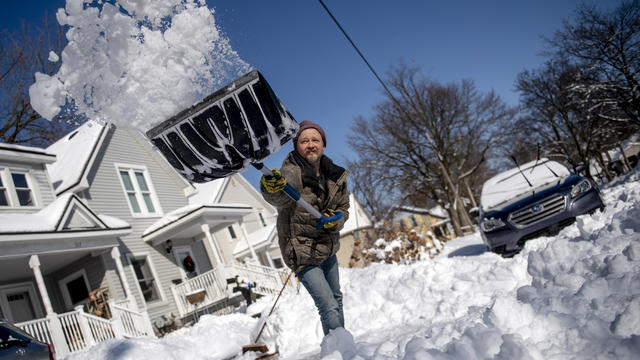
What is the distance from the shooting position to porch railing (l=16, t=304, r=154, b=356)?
869cm

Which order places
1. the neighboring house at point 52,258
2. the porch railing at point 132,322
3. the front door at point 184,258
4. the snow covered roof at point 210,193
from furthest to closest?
1. the snow covered roof at point 210,193
2. the front door at point 184,258
3. the porch railing at point 132,322
4. the neighboring house at point 52,258

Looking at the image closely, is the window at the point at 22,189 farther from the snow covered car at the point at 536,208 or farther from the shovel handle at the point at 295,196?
the snow covered car at the point at 536,208

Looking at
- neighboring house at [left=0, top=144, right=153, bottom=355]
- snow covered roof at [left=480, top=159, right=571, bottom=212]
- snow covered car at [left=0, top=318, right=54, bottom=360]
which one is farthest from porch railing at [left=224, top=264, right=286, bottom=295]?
snow covered car at [left=0, top=318, right=54, bottom=360]

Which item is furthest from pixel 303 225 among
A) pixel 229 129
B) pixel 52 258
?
pixel 52 258

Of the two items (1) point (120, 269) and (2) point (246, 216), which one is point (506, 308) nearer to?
(1) point (120, 269)

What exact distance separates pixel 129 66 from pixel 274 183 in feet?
4.51

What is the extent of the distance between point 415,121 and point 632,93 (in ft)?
34.0

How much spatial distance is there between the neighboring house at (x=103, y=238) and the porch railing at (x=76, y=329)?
3 centimetres

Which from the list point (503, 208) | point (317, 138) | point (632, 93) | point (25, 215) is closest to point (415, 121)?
point (632, 93)

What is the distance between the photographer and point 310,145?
3.10m

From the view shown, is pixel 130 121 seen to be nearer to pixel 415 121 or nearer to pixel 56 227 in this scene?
pixel 56 227

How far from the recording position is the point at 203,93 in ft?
9.64

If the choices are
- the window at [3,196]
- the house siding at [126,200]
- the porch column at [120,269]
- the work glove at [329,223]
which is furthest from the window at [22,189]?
the work glove at [329,223]

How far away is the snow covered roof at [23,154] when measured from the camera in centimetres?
1123
